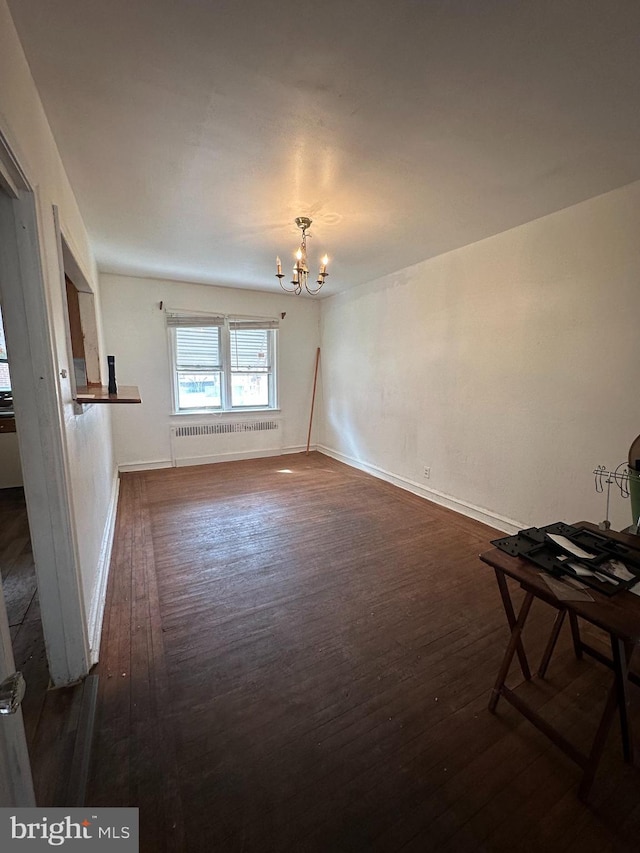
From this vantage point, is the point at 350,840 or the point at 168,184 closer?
the point at 350,840

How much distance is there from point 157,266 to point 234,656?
156 inches

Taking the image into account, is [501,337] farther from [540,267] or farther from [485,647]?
[485,647]

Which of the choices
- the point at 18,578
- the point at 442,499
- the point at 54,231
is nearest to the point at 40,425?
the point at 54,231

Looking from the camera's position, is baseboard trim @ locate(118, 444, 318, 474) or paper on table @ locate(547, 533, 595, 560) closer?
paper on table @ locate(547, 533, 595, 560)

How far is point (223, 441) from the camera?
203 inches

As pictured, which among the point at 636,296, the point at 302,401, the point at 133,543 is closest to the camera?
the point at 636,296

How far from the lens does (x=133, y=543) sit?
2797 millimetres

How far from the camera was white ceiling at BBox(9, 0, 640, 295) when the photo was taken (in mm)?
1141

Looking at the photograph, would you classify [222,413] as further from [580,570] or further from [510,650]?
[580,570]

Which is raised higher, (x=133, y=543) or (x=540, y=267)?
(x=540, y=267)

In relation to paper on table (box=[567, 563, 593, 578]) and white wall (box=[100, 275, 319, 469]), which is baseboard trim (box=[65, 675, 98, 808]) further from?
white wall (box=[100, 275, 319, 469])

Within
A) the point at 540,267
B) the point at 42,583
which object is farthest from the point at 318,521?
the point at 540,267

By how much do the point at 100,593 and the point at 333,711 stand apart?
1.53 meters

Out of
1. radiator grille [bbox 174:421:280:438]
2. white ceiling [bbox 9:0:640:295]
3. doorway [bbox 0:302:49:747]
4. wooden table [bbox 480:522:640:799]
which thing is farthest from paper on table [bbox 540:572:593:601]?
radiator grille [bbox 174:421:280:438]
